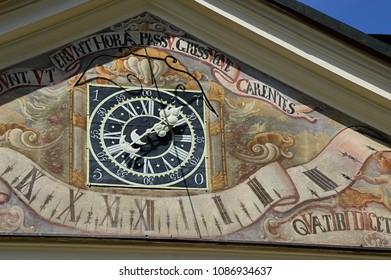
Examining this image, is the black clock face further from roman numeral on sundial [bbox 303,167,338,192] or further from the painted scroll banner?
roman numeral on sundial [bbox 303,167,338,192]

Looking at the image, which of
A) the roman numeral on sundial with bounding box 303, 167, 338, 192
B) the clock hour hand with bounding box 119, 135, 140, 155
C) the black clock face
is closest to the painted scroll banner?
the roman numeral on sundial with bounding box 303, 167, 338, 192

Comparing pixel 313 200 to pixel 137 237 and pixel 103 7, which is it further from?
Result: pixel 103 7

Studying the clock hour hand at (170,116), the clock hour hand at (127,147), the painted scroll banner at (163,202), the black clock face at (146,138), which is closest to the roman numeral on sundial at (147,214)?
the painted scroll banner at (163,202)

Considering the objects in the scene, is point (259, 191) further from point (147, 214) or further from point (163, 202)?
point (147, 214)

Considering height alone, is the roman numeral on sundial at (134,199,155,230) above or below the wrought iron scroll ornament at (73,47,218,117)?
below

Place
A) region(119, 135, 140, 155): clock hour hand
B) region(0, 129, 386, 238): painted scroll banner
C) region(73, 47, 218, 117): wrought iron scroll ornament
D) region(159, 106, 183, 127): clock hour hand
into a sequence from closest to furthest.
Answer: region(0, 129, 386, 238): painted scroll banner
region(119, 135, 140, 155): clock hour hand
region(159, 106, 183, 127): clock hour hand
region(73, 47, 218, 117): wrought iron scroll ornament

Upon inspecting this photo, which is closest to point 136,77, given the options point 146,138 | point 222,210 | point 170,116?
point 170,116

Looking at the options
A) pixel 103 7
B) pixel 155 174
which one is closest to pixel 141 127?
pixel 155 174

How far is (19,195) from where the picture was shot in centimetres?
931

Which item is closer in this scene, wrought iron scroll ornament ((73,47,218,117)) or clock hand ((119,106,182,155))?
clock hand ((119,106,182,155))

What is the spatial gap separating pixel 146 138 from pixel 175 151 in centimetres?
22

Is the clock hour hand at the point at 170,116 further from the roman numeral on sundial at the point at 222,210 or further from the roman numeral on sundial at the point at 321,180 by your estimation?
the roman numeral on sundial at the point at 321,180

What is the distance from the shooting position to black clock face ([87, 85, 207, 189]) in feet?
31.3
